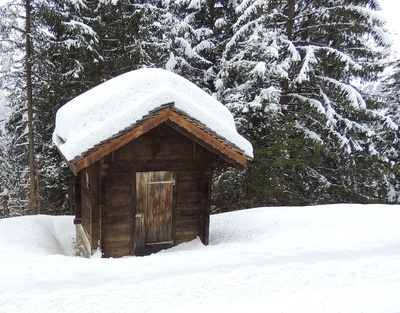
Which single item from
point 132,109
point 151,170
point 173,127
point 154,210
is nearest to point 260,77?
point 173,127

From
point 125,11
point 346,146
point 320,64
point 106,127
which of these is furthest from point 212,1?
point 106,127

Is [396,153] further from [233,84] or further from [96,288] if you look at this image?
[96,288]

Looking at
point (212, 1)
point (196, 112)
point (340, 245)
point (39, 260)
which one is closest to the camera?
point (39, 260)

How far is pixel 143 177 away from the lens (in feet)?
25.3

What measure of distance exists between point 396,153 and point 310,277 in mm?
15407

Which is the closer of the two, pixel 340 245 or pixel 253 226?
pixel 340 245

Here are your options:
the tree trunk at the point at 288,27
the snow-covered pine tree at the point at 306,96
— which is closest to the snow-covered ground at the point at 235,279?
the snow-covered pine tree at the point at 306,96

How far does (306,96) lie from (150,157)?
9.67 meters

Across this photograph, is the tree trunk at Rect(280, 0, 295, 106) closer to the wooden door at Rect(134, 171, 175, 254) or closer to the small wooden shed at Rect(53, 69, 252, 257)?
the small wooden shed at Rect(53, 69, 252, 257)

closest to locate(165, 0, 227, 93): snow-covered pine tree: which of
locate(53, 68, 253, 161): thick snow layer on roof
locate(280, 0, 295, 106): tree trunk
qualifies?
locate(280, 0, 295, 106): tree trunk

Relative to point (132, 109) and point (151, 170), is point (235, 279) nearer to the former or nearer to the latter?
point (151, 170)

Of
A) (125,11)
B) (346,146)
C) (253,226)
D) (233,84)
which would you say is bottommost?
(253,226)

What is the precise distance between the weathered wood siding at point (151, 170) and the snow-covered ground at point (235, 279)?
192 cm

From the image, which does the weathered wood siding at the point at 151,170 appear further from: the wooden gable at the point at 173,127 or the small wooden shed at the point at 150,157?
the wooden gable at the point at 173,127
